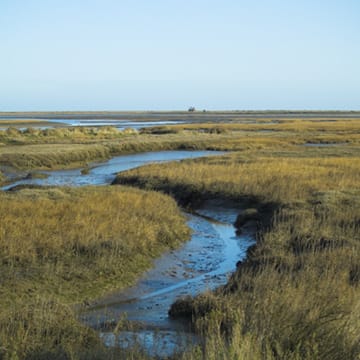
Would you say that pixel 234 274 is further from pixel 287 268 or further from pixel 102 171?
pixel 102 171

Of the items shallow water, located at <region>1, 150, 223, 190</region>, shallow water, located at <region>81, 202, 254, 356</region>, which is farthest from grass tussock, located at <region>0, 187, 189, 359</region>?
shallow water, located at <region>1, 150, 223, 190</region>

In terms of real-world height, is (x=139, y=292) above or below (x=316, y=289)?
below

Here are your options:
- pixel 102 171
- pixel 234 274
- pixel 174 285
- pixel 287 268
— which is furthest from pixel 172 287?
pixel 102 171

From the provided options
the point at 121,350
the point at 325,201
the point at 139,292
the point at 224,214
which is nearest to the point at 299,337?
the point at 121,350

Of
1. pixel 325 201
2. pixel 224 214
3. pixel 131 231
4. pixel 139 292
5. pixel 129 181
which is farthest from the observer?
pixel 129 181

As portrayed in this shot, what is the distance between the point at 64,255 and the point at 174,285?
2.86m

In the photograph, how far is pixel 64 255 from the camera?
13.5 meters

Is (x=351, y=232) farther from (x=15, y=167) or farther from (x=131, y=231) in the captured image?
(x=15, y=167)

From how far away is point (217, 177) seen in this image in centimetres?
2728

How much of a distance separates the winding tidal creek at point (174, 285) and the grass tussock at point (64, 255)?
47cm

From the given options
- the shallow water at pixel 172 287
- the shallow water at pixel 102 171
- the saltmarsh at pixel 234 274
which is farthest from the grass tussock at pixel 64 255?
the shallow water at pixel 102 171

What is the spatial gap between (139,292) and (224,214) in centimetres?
1001

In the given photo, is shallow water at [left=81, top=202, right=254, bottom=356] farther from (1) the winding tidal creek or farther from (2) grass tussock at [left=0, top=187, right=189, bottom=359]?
(2) grass tussock at [left=0, top=187, right=189, bottom=359]

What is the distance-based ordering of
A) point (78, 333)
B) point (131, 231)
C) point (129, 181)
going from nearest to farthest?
point (78, 333)
point (131, 231)
point (129, 181)
